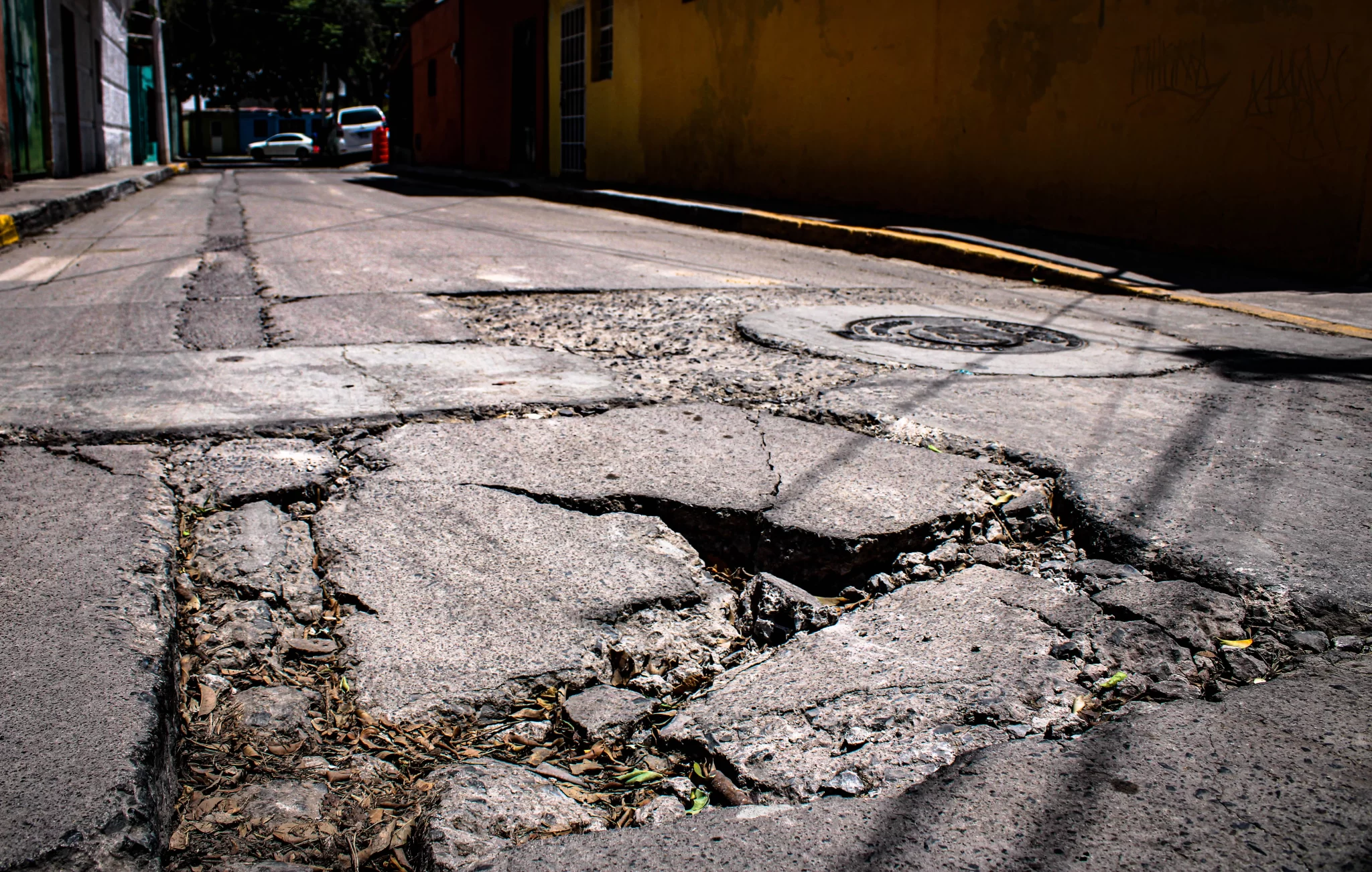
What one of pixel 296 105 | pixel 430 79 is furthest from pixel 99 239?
pixel 296 105

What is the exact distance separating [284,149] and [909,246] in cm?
4256

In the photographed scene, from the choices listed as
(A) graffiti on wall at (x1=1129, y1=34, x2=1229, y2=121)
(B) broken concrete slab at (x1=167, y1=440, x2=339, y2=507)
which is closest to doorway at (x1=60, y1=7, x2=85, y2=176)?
(A) graffiti on wall at (x1=1129, y1=34, x2=1229, y2=121)

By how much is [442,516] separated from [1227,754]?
59.7 inches

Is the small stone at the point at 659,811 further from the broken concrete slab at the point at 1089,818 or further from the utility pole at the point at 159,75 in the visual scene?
the utility pole at the point at 159,75

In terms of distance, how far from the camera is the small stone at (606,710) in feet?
5.18

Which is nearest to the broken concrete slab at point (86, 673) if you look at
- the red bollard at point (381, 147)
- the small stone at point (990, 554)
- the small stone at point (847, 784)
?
the small stone at point (847, 784)

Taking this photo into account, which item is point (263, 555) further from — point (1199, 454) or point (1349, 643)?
point (1199, 454)

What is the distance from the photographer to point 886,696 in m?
1.59

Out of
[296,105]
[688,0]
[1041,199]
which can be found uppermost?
[296,105]

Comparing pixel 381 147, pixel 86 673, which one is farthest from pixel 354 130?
pixel 86 673

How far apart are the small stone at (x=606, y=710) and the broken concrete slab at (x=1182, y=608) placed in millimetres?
868

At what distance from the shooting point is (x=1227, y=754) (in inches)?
53.7

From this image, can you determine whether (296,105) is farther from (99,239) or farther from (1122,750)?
(1122,750)

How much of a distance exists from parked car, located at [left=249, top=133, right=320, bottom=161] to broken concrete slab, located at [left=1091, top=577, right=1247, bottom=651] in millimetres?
46813
